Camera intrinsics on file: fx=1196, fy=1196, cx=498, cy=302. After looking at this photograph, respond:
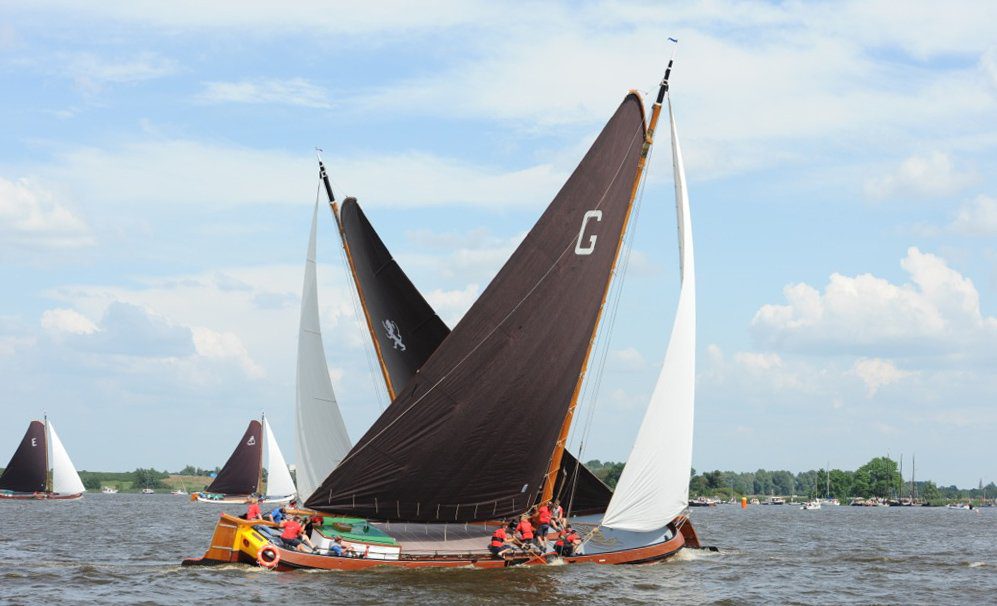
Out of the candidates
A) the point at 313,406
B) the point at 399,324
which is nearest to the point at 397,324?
the point at 399,324

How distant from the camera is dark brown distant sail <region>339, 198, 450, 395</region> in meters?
41.7

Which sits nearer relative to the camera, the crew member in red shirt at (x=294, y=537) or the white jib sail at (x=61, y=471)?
the crew member in red shirt at (x=294, y=537)

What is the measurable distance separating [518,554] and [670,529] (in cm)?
614

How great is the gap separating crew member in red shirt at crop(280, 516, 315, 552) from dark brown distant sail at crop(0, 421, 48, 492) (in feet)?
312

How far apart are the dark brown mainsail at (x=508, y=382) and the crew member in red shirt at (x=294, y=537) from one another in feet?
2.58

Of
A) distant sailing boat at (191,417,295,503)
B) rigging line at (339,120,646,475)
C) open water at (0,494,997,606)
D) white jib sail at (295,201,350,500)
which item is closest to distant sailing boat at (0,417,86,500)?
distant sailing boat at (191,417,295,503)

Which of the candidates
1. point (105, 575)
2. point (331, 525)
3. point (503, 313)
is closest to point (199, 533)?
point (105, 575)

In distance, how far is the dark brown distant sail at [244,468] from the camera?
400ft

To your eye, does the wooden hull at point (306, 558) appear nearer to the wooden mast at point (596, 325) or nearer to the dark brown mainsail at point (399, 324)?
the wooden mast at point (596, 325)

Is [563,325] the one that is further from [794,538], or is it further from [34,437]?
[34,437]

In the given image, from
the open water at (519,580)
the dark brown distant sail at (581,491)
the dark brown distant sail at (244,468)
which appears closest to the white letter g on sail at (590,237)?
the dark brown distant sail at (581,491)

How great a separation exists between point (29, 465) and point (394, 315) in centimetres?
9309

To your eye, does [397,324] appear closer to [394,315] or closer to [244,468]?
[394,315]

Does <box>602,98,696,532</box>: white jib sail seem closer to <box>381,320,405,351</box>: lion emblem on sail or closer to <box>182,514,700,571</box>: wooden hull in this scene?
<box>182,514,700,571</box>: wooden hull
